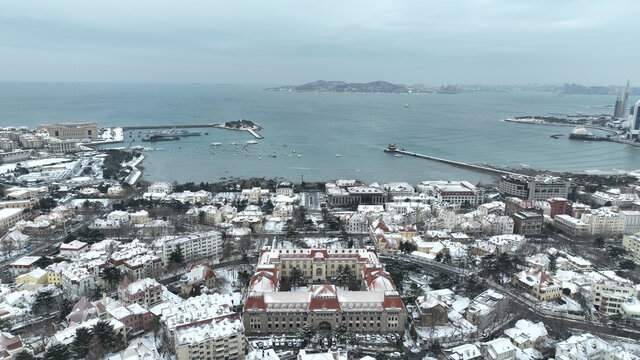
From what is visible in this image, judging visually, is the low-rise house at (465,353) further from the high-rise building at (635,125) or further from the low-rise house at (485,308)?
the high-rise building at (635,125)

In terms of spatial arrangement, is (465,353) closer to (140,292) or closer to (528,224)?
(140,292)

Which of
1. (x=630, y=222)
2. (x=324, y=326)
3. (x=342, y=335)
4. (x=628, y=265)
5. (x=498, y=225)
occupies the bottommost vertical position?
(x=324, y=326)

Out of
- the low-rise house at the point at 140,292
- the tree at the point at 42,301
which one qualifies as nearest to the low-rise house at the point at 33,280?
the tree at the point at 42,301

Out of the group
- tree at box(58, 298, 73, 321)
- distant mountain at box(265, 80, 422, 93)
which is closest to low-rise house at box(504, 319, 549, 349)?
tree at box(58, 298, 73, 321)

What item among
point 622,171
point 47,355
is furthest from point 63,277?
point 622,171

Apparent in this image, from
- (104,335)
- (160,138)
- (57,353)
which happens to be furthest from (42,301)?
(160,138)

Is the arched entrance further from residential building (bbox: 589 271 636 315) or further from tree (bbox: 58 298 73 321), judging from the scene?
residential building (bbox: 589 271 636 315)

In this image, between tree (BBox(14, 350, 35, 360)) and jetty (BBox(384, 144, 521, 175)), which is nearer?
tree (BBox(14, 350, 35, 360))

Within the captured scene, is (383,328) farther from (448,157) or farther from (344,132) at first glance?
(344,132)
